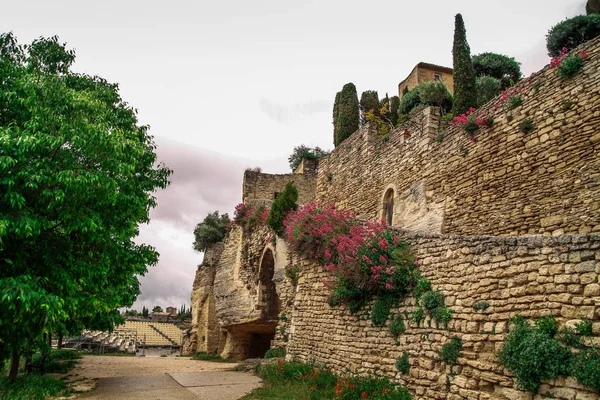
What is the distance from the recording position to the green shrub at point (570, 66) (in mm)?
8883

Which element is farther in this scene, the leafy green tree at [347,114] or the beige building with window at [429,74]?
the beige building with window at [429,74]

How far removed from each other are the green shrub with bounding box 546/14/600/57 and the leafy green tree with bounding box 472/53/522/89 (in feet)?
22.2

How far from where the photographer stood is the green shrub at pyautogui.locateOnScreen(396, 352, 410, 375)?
7488 mm

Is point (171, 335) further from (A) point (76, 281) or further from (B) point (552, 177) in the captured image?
(B) point (552, 177)

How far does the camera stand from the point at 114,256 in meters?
9.01

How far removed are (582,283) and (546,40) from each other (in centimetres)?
1865

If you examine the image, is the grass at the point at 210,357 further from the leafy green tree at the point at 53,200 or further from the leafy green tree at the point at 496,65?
the leafy green tree at the point at 496,65

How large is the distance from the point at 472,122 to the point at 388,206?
15.7ft

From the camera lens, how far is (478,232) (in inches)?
414

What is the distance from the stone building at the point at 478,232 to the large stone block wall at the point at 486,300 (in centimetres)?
2

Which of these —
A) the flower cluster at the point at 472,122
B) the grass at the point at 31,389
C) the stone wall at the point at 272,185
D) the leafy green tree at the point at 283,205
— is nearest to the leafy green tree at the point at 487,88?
the flower cluster at the point at 472,122

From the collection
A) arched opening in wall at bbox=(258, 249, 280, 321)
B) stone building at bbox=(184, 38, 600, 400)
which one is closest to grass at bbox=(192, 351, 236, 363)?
stone building at bbox=(184, 38, 600, 400)

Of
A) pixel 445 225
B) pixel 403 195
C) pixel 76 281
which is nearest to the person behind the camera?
pixel 76 281

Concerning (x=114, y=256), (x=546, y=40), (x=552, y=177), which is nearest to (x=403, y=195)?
(x=552, y=177)
